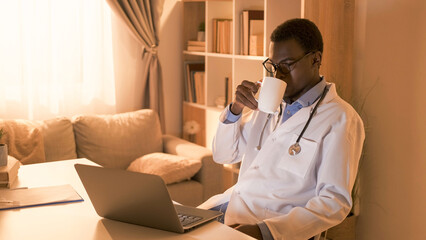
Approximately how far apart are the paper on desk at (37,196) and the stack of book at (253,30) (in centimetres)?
185

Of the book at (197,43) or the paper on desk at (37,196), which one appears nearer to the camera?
the paper on desk at (37,196)

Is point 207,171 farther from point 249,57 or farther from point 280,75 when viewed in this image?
point 280,75

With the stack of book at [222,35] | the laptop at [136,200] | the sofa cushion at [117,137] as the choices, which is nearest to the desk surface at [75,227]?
the laptop at [136,200]

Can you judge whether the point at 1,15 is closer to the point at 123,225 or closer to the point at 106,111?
the point at 106,111

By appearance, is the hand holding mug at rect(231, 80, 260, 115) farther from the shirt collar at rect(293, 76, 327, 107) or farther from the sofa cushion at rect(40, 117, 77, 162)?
the sofa cushion at rect(40, 117, 77, 162)

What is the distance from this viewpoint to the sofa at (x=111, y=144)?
3250mm

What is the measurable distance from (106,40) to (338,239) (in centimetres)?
221

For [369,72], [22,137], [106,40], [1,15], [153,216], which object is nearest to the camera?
[153,216]

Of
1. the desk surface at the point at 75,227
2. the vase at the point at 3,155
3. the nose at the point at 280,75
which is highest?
the nose at the point at 280,75

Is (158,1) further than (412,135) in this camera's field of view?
Yes

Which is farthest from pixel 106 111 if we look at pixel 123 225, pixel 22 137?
pixel 123 225

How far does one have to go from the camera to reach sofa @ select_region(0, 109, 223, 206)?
3.25m

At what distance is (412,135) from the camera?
2.71 m

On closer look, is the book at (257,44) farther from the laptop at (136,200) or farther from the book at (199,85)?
the laptop at (136,200)
